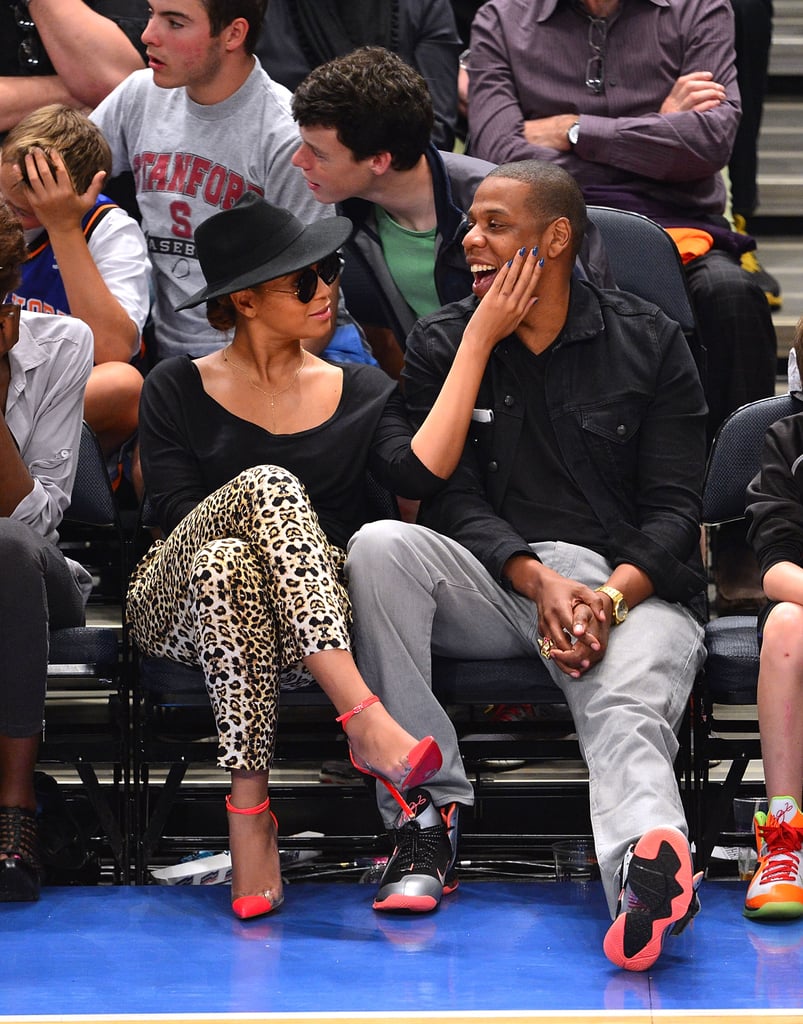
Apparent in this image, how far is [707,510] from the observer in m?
3.20

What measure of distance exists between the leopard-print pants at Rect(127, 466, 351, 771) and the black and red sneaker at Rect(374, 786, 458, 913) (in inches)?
10.9

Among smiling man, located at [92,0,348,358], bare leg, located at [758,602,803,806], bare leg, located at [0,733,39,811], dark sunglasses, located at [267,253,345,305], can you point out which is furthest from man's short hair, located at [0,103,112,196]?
bare leg, located at [758,602,803,806]

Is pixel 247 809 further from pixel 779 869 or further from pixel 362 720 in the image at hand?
pixel 779 869

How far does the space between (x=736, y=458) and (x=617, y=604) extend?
579mm

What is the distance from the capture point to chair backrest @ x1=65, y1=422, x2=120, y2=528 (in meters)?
3.19

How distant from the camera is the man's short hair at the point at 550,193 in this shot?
3.06m

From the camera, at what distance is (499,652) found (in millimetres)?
2855

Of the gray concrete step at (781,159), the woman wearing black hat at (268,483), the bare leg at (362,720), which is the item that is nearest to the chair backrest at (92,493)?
the woman wearing black hat at (268,483)

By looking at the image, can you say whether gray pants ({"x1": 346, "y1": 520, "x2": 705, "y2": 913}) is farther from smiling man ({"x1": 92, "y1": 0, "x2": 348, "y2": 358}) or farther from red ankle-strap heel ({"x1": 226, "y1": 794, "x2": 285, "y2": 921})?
smiling man ({"x1": 92, "y1": 0, "x2": 348, "y2": 358})

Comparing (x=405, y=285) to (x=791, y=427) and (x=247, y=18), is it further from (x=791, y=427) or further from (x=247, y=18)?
(x=791, y=427)

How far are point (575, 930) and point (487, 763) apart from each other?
0.94 meters

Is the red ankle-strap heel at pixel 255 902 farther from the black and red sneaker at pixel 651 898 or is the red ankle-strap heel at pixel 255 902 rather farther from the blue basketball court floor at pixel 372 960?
the black and red sneaker at pixel 651 898

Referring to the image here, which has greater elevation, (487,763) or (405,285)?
(405,285)

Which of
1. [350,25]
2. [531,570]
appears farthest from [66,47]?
[531,570]
